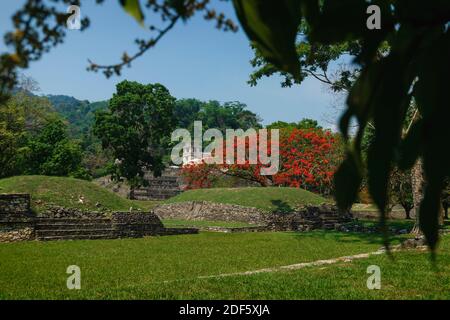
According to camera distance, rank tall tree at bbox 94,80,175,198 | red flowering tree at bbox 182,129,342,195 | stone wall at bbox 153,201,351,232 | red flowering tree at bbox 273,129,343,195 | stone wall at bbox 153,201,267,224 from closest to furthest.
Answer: stone wall at bbox 153,201,351,232
stone wall at bbox 153,201,267,224
red flowering tree at bbox 273,129,343,195
red flowering tree at bbox 182,129,342,195
tall tree at bbox 94,80,175,198

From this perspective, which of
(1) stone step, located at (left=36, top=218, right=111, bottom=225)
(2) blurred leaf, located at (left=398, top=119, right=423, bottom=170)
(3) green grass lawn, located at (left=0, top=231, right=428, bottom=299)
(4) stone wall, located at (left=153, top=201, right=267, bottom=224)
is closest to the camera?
(2) blurred leaf, located at (left=398, top=119, right=423, bottom=170)

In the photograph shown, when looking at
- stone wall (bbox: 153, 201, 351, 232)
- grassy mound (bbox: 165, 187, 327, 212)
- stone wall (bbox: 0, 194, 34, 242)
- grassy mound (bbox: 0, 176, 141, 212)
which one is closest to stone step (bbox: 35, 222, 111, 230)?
stone wall (bbox: 0, 194, 34, 242)

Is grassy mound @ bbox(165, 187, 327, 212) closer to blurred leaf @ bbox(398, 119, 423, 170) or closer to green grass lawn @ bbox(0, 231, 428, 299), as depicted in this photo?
green grass lawn @ bbox(0, 231, 428, 299)

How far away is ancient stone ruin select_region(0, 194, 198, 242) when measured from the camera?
665 inches

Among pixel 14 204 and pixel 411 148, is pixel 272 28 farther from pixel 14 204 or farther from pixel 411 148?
pixel 14 204

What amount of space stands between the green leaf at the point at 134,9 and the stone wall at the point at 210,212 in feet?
81.1

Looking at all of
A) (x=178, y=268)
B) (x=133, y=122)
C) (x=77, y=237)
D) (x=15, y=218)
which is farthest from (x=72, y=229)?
(x=133, y=122)

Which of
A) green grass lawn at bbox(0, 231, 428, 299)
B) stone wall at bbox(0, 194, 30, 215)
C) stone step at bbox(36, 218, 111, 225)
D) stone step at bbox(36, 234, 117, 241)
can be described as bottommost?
stone step at bbox(36, 234, 117, 241)

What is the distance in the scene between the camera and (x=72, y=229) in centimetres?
1806

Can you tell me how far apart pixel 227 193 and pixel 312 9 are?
2832 centimetres

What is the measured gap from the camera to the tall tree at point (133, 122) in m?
37.1

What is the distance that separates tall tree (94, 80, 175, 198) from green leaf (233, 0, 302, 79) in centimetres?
3713

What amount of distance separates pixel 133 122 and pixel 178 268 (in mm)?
28376
